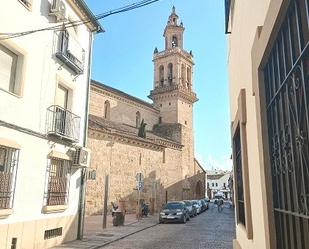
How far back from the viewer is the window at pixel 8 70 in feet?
32.7

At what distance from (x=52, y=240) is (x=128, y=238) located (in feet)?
14.5

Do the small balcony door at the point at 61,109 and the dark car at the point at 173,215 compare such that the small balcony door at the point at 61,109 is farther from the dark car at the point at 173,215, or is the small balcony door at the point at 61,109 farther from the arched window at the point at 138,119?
the arched window at the point at 138,119

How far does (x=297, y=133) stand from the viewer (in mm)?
2131

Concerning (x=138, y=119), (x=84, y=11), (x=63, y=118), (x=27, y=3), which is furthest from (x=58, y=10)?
(x=138, y=119)

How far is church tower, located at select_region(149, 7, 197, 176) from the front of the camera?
1978 inches

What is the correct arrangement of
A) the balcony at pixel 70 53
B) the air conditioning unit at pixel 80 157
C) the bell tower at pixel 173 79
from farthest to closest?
the bell tower at pixel 173 79 < the air conditioning unit at pixel 80 157 < the balcony at pixel 70 53

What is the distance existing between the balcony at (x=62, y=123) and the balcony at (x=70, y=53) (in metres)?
1.80

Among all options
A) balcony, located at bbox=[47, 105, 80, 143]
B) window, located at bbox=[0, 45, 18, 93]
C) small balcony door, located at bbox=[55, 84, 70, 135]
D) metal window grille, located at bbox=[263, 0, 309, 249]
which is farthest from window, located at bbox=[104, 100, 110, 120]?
metal window grille, located at bbox=[263, 0, 309, 249]

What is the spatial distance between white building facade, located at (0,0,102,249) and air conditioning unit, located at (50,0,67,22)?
Answer: 0.12 feet

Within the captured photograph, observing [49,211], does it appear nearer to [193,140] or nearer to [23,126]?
[23,126]

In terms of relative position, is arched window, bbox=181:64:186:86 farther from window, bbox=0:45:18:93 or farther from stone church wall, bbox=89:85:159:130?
window, bbox=0:45:18:93

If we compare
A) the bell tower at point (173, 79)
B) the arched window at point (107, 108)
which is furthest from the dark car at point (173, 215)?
the bell tower at point (173, 79)

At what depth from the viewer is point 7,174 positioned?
973cm

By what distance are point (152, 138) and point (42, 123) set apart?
30653 mm
